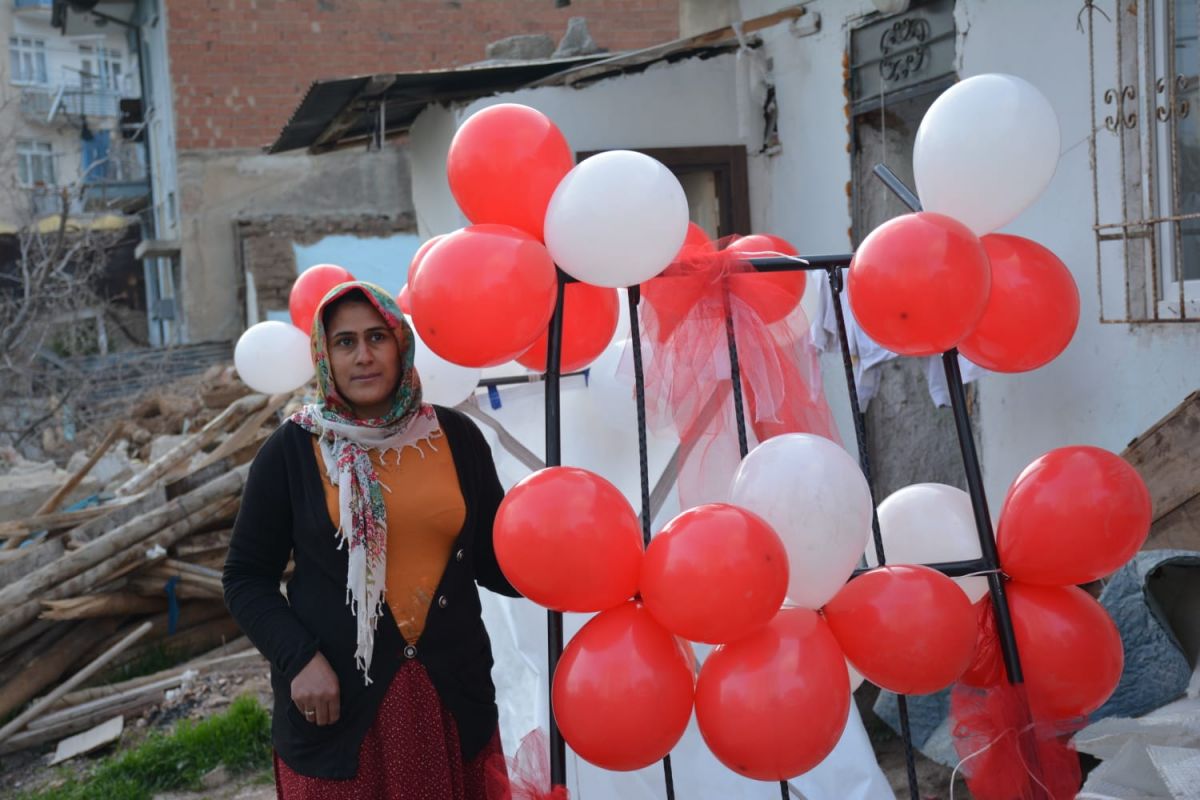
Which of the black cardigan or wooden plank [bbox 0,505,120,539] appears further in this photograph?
wooden plank [bbox 0,505,120,539]

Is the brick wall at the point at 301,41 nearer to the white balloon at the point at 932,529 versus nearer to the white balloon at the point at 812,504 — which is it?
the white balloon at the point at 932,529

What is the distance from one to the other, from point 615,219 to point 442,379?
1.54m

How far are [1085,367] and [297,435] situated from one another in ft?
9.73

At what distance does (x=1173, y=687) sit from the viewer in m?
3.10

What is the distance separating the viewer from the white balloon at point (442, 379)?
357 cm

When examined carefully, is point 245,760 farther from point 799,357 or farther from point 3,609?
point 799,357

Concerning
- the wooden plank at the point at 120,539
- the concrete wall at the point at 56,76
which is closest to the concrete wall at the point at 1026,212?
the wooden plank at the point at 120,539

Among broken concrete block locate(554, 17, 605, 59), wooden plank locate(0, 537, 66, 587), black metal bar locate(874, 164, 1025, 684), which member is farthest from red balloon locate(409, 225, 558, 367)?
broken concrete block locate(554, 17, 605, 59)

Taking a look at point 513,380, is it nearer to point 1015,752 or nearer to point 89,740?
point 1015,752

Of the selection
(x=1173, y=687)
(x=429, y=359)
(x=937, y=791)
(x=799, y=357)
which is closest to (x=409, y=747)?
(x=799, y=357)

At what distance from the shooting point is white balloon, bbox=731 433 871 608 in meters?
2.09

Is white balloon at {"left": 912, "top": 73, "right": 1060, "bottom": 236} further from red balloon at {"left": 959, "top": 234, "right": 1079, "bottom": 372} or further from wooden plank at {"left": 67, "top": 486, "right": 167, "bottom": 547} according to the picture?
wooden plank at {"left": 67, "top": 486, "right": 167, "bottom": 547}

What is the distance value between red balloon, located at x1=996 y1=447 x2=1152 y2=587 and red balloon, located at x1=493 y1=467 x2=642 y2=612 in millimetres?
768

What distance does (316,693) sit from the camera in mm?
2260
